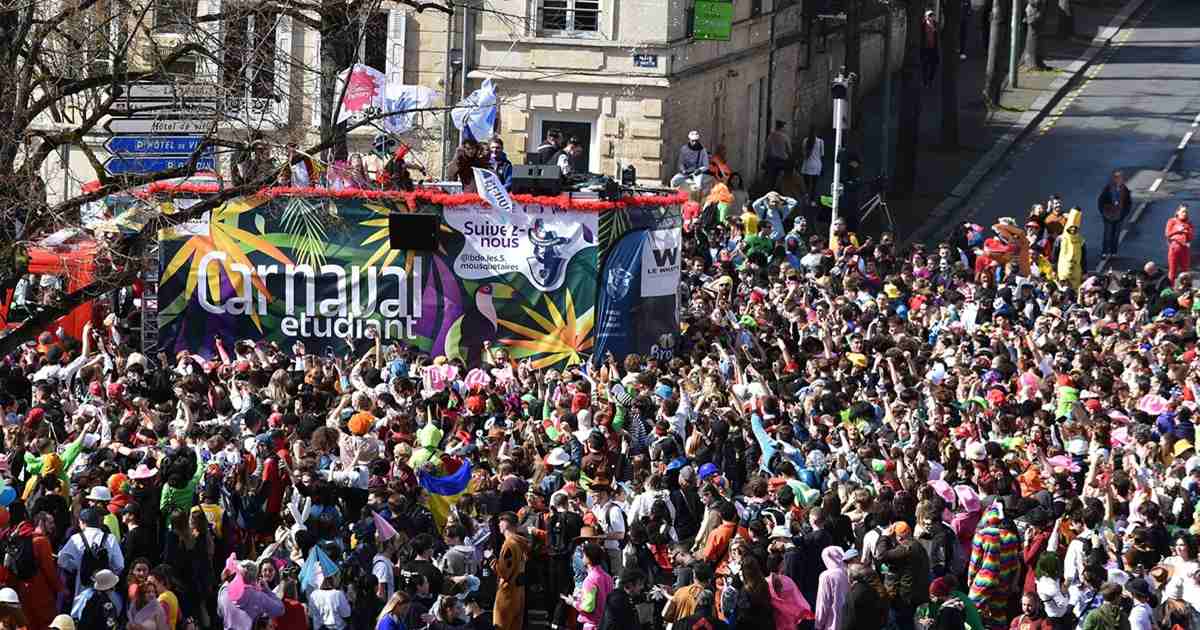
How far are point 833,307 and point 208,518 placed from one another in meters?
10.8

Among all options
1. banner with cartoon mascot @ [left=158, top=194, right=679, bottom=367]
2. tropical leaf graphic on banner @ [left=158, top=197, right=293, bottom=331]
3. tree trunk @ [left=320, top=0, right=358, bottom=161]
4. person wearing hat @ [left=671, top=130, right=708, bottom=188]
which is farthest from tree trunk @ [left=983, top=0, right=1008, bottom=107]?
tropical leaf graphic on banner @ [left=158, top=197, right=293, bottom=331]

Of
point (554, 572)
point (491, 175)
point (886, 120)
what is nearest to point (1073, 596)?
point (554, 572)

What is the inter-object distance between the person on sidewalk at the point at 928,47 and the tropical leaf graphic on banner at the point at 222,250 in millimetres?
22608

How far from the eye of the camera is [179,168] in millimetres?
18203

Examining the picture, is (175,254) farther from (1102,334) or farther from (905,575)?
(905,575)

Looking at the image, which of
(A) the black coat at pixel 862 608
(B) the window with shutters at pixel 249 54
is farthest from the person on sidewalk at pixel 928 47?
(A) the black coat at pixel 862 608

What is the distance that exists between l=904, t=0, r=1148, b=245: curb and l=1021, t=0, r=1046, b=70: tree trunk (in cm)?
63

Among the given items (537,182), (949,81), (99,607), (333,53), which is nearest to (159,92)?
(99,607)

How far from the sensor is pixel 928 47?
152ft

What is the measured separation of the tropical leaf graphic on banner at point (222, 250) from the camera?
2611 centimetres

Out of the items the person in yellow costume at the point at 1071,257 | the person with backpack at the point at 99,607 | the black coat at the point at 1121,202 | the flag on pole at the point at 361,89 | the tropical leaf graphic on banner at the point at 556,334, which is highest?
the flag on pole at the point at 361,89

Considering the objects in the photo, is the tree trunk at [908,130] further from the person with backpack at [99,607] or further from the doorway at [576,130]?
the person with backpack at [99,607]

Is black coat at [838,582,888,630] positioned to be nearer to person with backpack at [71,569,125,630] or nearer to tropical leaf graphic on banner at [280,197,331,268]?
person with backpack at [71,569,125,630]

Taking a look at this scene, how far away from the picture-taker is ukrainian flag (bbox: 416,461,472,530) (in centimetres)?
1830
